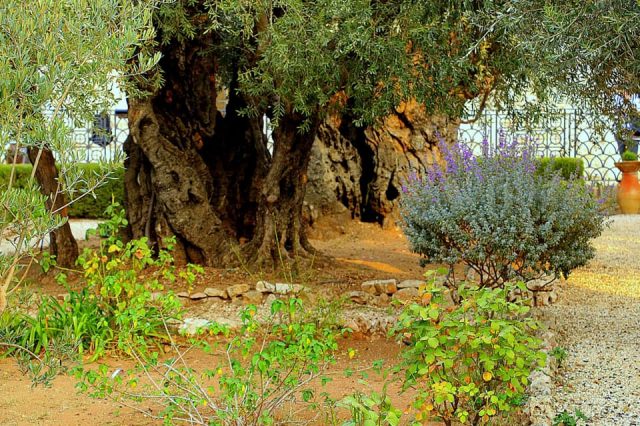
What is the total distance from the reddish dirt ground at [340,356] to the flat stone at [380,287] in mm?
198

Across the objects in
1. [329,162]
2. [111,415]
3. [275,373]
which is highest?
[329,162]

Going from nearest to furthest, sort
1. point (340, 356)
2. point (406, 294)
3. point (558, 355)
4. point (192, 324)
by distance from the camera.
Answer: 1. point (558, 355)
2. point (340, 356)
3. point (192, 324)
4. point (406, 294)

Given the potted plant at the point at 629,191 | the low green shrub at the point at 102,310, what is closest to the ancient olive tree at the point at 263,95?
the low green shrub at the point at 102,310


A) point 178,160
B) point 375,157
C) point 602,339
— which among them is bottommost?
point 602,339

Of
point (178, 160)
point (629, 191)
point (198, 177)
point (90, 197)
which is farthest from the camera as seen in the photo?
point (629, 191)

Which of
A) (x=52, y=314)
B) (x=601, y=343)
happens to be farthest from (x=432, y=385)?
(x=52, y=314)

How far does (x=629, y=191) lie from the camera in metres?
16.5

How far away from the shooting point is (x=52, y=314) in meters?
6.70

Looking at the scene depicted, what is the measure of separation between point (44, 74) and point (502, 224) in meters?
3.64

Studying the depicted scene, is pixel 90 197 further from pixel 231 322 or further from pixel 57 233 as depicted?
pixel 231 322

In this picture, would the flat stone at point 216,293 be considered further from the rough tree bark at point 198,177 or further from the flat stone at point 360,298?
the flat stone at point 360,298

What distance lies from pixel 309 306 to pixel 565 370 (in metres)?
2.65

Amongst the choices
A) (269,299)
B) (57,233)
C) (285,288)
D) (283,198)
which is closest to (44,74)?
(269,299)

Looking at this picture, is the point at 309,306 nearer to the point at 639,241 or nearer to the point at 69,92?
the point at 69,92
